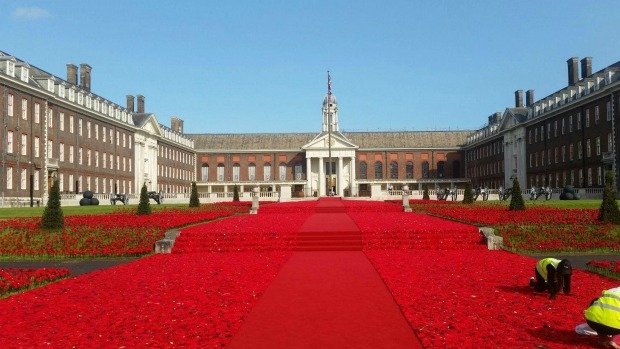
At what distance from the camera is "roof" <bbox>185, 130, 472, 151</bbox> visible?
96875 mm

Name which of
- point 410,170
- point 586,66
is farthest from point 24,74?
point 410,170

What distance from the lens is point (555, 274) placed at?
8266 mm

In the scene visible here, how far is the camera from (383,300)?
8.38 m

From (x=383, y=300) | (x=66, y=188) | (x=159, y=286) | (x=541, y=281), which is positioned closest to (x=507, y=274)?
(x=541, y=281)

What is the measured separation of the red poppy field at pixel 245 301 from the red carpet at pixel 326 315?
20 centimetres

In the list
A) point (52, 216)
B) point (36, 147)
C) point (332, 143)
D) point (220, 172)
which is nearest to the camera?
point (52, 216)

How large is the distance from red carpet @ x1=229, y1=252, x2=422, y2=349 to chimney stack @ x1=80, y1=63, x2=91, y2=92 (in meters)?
57.9

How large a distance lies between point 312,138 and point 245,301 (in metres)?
92.2

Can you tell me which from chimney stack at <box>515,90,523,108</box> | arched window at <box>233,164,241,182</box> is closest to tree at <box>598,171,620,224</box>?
chimney stack at <box>515,90,523,108</box>

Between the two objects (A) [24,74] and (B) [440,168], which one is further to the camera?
(B) [440,168]

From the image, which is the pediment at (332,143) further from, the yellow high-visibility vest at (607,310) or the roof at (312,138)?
the yellow high-visibility vest at (607,310)

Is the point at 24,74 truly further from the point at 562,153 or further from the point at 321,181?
the point at 321,181

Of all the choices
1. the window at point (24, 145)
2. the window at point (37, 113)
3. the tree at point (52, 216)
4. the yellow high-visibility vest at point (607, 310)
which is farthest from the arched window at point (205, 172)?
the yellow high-visibility vest at point (607, 310)

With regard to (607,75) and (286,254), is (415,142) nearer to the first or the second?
(607,75)
